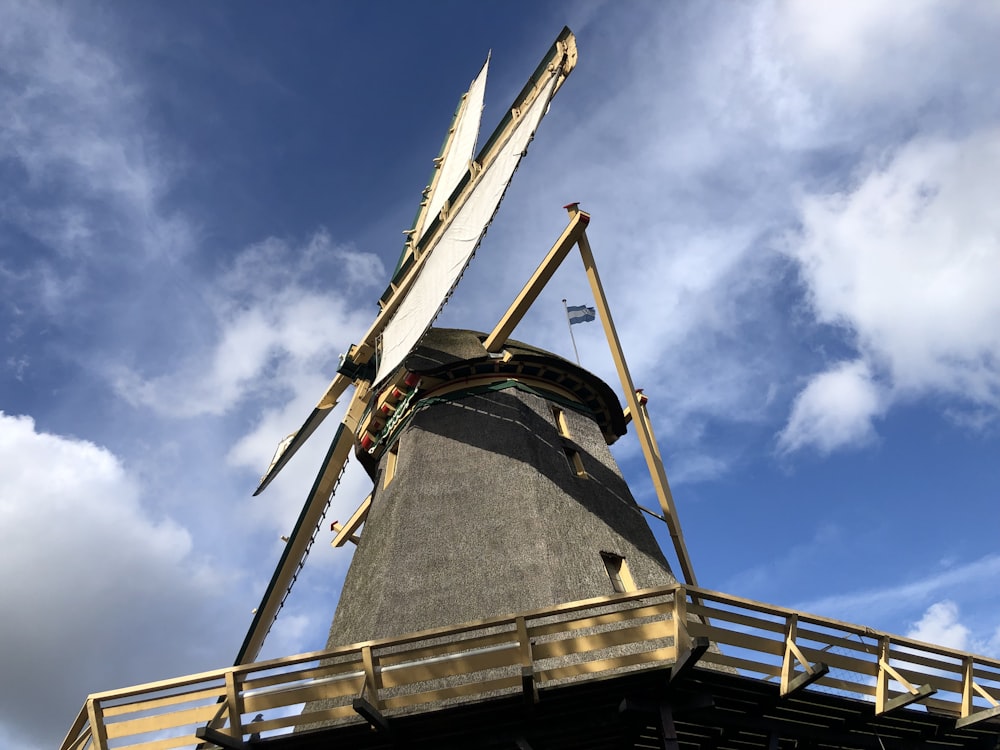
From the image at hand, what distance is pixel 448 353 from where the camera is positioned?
39.9 feet

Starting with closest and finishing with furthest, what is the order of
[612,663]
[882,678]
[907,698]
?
[612,663], [907,698], [882,678]

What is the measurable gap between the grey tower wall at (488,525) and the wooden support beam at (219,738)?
1.97 meters

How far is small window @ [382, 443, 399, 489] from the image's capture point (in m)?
11.6

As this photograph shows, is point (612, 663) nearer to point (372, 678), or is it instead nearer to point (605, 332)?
point (372, 678)

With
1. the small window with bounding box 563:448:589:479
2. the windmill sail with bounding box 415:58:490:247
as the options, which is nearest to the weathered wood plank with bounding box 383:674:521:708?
the small window with bounding box 563:448:589:479

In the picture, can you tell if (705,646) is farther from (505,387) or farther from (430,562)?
(505,387)

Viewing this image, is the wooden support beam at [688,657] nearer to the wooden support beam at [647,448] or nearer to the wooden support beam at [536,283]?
the wooden support beam at [647,448]

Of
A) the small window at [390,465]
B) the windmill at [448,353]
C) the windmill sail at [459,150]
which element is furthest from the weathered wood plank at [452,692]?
the windmill sail at [459,150]

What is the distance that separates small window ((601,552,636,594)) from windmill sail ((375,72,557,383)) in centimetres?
385

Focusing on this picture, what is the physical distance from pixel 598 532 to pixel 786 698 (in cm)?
312

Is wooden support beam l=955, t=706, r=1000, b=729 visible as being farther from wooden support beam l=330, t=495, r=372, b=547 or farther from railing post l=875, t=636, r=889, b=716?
wooden support beam l=330, t=495, r=372, b=547

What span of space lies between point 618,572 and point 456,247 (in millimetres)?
5155

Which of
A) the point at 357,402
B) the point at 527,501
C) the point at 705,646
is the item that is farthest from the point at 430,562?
the point at 357,402

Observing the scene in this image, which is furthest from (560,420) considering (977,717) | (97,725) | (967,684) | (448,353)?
(97,725)
